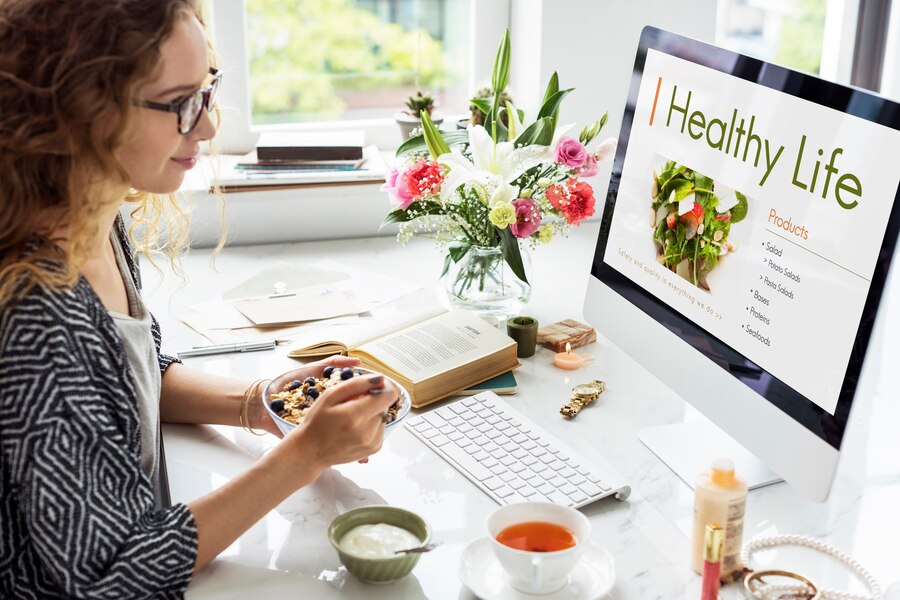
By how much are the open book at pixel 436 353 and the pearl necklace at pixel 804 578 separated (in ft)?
1.62

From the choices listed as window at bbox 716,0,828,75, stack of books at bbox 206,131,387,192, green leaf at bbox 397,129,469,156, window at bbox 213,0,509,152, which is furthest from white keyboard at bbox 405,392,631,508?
window at bbox 716,0,828,75

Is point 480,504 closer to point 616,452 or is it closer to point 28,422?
point 616,452

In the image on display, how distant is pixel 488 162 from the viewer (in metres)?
1.59

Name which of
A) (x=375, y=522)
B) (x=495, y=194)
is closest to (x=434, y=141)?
(x=495, y=194)

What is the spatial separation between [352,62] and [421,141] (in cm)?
73

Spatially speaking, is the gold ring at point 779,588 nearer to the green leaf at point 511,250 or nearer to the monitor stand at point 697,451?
the monitor stand at point 697,451

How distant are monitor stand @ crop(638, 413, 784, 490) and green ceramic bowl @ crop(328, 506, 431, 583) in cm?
Result: 35

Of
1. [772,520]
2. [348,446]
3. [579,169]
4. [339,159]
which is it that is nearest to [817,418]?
[772,520]

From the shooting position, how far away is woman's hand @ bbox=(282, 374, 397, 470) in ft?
3.48

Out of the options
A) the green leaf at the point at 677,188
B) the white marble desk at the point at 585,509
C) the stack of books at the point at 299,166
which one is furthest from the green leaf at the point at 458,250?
the stack of books at the point at 299,166

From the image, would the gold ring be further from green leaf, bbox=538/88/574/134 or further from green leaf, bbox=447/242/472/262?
green leaf, bbox=538/88/574/134

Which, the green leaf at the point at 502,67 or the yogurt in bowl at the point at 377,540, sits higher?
the green leaf at the point at 502,67

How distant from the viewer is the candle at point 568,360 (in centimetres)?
150

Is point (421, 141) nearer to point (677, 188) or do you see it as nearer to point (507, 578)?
point (677, 188)
